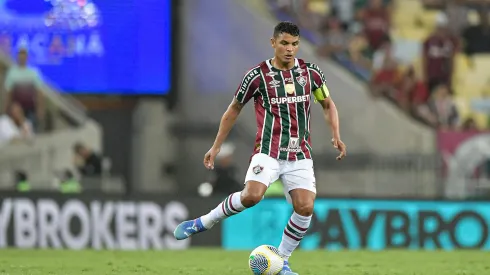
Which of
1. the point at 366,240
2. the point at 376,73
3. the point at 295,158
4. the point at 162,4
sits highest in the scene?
the point at 162,4

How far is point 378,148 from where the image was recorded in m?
18.0

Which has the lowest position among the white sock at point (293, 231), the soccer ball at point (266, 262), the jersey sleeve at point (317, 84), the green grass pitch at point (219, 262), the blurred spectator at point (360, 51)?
the green grass pitch at point (219, 262)

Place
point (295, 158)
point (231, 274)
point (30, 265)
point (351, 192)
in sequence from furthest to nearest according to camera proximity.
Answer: point (351, 192) < point (30, 265) < point (231, 274) < point (295, 158)

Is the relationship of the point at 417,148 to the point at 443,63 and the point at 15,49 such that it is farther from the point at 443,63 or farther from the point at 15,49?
the point at 15,49

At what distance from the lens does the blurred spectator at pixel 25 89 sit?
58.0ft

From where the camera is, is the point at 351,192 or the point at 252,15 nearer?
the point at 351,192

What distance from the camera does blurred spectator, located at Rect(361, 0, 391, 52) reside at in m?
18.4

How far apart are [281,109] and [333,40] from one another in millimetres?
10373

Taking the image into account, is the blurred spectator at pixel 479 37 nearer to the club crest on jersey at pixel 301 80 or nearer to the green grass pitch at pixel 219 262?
the green grass pitch at pixel 219 262

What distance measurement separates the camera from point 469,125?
1769 centimetres

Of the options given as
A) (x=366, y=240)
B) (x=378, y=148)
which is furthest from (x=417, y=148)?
(x=366, y=240)

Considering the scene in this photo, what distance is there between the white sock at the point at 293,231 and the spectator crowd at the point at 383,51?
10131 mm

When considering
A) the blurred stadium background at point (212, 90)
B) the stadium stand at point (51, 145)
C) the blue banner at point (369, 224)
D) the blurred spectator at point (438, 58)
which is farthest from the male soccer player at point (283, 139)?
the blurred spectator at point (438, 58)

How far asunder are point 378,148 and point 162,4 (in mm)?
4486
